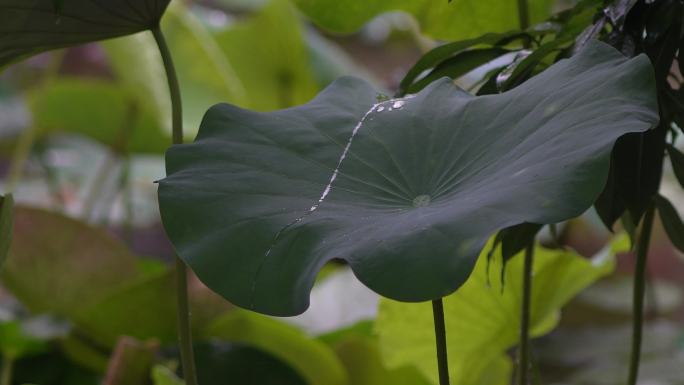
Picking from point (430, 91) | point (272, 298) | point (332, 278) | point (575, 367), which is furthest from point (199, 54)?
point (272, 298)

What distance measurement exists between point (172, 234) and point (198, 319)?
23.6 inches

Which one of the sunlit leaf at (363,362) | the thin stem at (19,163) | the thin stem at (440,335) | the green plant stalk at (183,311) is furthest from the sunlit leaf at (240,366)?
the thin stem at (19,163)

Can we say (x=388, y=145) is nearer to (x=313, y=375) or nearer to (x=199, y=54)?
(x=313, y=375)

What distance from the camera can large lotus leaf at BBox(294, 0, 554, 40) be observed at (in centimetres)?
65

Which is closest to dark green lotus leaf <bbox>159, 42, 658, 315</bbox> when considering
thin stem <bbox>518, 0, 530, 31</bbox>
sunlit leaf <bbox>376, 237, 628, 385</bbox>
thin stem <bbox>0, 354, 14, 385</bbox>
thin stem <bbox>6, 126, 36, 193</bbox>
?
thin stem <bbox>518, 0, 530, 31</bbox>

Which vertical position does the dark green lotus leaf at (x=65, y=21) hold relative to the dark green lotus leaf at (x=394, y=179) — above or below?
above

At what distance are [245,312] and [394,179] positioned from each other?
1.78ft

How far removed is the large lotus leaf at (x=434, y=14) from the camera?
2.14 ft

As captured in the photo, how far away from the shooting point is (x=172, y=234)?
0.39 m

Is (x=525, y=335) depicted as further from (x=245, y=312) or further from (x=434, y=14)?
(x=245, y=312)

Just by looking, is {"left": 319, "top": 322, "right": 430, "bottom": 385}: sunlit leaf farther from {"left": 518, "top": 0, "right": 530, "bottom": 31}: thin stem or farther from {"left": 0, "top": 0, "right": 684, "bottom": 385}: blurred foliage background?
{"left": 518, "top": 0, "right": 530, "bottom": 31}: thin stem

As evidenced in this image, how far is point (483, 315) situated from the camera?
2.40 ft

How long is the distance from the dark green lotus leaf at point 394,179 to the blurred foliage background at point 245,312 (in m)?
0.14

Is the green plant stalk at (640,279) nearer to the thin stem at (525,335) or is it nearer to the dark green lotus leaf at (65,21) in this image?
the thin stem at (525,335)
